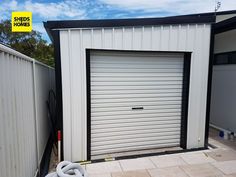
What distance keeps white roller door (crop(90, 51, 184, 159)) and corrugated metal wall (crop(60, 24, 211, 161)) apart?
268mm

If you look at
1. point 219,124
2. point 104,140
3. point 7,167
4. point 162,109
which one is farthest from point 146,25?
point 219,124

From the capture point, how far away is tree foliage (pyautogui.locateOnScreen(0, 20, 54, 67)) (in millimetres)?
13648

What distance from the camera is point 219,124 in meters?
6.06

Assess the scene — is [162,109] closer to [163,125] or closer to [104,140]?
[163,125]

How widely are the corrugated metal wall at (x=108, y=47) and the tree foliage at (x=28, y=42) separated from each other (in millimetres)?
10641

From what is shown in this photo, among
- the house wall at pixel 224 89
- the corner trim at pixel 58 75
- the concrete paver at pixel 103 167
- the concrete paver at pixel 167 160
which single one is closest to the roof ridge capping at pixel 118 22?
the corner trim at pixel 58 75

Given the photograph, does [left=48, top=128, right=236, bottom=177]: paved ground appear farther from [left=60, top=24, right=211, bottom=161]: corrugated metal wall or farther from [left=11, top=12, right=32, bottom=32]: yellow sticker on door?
[left=11, top=12, right=32, bottom=32]: yellow sticker on door

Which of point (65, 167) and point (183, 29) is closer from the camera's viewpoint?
point (65, 167)

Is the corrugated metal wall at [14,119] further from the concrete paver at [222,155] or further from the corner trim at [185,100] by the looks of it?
the concrete paver at [222,155]

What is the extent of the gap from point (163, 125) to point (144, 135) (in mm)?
512

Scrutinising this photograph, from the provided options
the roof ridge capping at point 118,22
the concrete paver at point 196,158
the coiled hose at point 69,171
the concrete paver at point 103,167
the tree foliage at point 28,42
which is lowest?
the concrete paver at point 103,167

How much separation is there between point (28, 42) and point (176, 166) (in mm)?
13973

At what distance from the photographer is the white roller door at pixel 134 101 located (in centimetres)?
401

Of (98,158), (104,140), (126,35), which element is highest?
(126,35)
